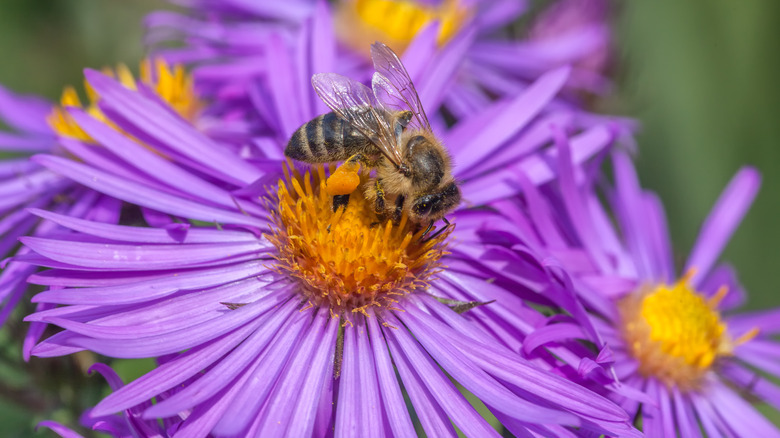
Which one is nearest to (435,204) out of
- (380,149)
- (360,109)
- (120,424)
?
(380,149)

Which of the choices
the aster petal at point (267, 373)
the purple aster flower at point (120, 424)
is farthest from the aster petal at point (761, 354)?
the purple aster flower at point (120, 424)

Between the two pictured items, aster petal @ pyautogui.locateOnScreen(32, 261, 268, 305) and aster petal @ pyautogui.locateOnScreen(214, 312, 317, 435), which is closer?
aster petal @ pyautogui.locateOnScreen(214, 312, 317, 435)

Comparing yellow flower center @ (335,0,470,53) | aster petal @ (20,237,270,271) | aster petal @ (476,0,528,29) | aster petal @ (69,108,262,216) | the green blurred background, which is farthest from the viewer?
the green blurred background

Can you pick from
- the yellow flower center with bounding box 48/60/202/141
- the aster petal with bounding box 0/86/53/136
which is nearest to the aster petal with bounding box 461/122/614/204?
the yellow flower center with bounding box 48/60/202/141

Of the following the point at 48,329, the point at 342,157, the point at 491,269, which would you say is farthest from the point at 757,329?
the point at 48,329

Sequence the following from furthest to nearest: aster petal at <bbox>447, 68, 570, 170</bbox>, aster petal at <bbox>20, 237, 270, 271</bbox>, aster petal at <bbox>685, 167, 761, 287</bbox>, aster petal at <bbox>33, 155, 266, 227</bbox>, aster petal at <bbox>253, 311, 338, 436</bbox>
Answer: aster petal at <bbox>685, 167, 761, 287</bbox>
aster petal at <bbox>447, 68, 570, 170</bbox>
aster petal at <bbox>33, 155, 266, 227</bbox>
aster petal at <bbox>20, 237, 270, 271</bbox>
aster petal at <bbox>253, 311, 338, 436</bbox>

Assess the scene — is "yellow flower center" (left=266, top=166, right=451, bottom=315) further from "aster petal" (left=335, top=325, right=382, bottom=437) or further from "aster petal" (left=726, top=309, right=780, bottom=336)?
"aster petal" (left=726, top=309, right=780, bottom=336)

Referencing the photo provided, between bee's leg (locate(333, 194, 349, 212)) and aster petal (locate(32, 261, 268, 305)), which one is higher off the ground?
bee's leg (locate(333, 194, 349, 212))
